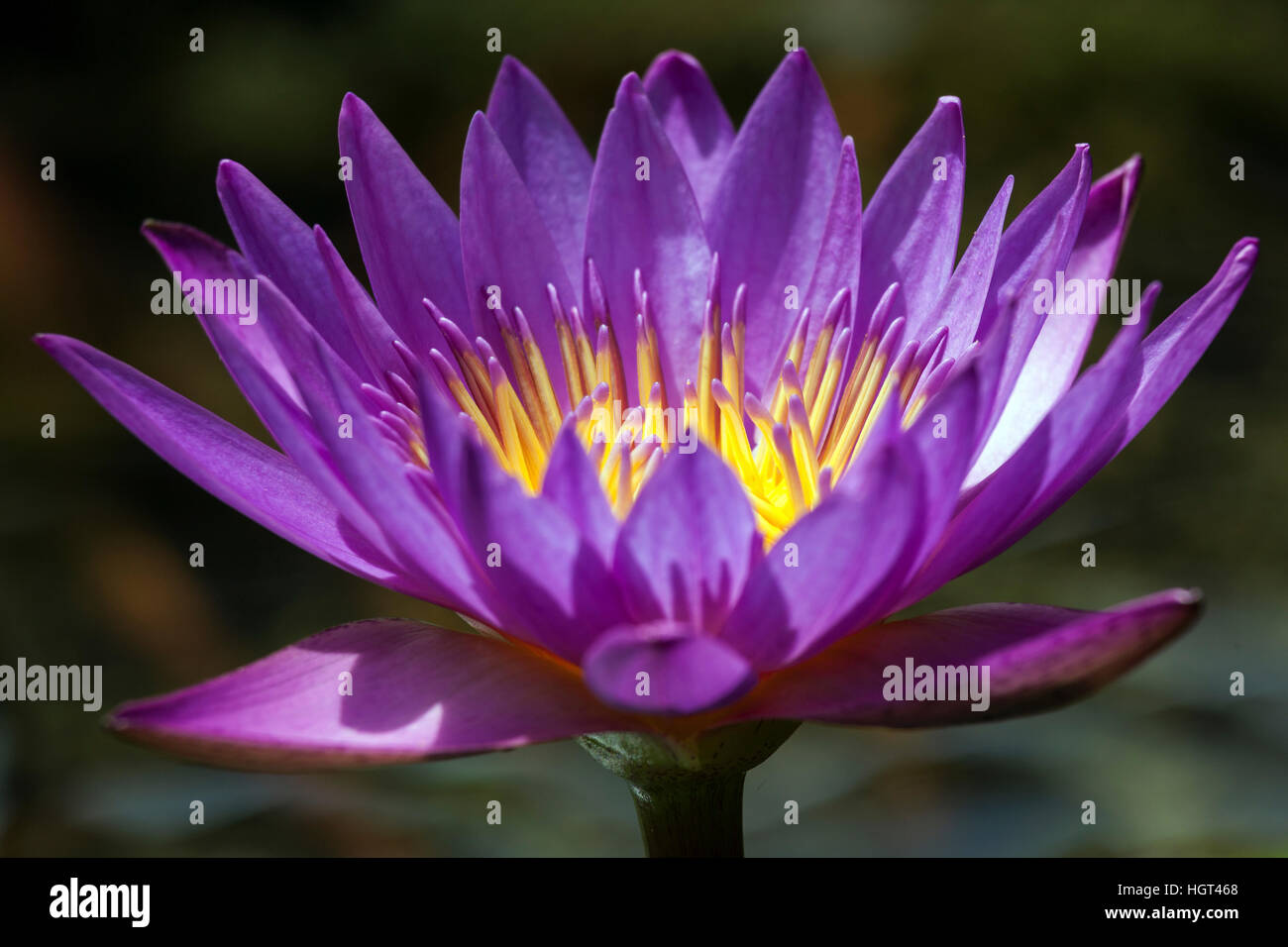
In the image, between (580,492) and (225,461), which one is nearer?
(580,492)

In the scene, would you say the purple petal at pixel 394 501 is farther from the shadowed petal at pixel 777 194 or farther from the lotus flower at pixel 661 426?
the shadowed petal at pixel 777 194

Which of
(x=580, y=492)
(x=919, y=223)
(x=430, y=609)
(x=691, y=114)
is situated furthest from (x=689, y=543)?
(x=430, y=609)

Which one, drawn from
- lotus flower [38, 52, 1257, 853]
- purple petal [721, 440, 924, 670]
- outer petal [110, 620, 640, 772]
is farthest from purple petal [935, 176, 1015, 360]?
outer petal [110, 620, 640, 772]

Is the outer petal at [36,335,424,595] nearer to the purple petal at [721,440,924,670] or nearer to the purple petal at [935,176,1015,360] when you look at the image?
the purple petal at [721,440,924,670]

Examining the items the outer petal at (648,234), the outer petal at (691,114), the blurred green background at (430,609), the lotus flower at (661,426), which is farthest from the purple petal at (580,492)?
the blurred green background at (430,609)

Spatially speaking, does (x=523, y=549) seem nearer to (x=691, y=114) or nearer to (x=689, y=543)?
(x=689, y=543)
